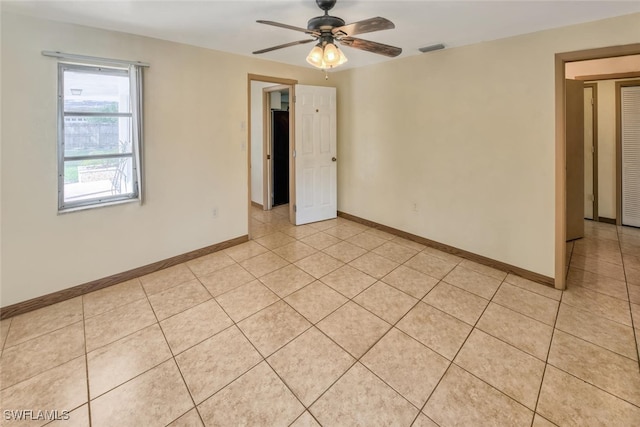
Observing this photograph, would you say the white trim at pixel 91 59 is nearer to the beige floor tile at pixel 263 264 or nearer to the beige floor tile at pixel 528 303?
the beige floor tile at pixel 263 264

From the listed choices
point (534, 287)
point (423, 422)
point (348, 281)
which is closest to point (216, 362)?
point (423, 422)

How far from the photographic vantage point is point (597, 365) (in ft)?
5.79

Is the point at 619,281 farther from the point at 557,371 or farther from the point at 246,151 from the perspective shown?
the point at 246,151

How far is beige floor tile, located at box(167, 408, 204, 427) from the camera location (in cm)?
142

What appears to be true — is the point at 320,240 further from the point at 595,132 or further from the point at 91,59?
the point at 595,132

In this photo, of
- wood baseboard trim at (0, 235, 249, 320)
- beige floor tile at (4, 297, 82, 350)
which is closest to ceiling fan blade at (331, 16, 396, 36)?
wood baseboard trim at (0, 235, 249, 320)

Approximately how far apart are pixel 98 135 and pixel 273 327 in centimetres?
234

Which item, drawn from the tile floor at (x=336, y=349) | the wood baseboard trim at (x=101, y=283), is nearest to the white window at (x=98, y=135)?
the wood baseboard trim at (x=101, y=283)

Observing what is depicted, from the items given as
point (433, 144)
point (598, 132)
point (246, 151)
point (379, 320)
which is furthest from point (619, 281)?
point (246, 151)

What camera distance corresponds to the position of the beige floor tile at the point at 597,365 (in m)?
1.61

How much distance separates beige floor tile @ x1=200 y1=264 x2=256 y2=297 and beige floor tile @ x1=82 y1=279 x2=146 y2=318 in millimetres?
569

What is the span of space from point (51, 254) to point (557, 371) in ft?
12.6

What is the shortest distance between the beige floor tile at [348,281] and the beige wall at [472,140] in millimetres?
1306

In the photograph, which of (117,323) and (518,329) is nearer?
(518,329)
